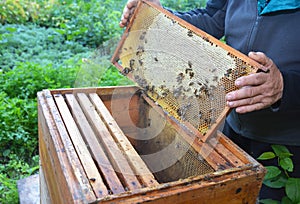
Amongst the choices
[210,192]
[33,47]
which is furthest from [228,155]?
[33,47]

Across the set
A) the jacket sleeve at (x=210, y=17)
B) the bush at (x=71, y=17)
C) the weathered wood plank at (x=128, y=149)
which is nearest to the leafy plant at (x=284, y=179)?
the weathered wood plank at (x=128, y=149)

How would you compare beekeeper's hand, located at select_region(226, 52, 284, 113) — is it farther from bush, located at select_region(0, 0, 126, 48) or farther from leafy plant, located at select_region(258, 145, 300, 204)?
bush, located at select_region(0, 0, 126, 48)

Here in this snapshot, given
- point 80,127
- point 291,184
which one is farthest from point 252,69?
point 80,127

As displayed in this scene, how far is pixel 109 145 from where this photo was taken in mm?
1485

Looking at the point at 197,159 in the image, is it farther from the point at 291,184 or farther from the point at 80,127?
the point at 80,127

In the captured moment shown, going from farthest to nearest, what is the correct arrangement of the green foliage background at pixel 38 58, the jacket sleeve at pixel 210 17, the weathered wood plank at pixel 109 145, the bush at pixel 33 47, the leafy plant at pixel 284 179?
1. the bush at pixel 33 47
2. the green foliage background at pixel 38 58
3. the jacket sleeve at pixel 210 17
4. the leafy plant at pixel 284 179
5. the weathered wood plank at pixel 109 145

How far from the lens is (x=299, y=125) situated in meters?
1.75

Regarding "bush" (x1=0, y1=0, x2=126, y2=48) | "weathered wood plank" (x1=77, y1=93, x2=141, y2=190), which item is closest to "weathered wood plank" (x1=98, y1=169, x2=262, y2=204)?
"weathered wood plank" (x1=77, y1=93, x2=141, y2=190)

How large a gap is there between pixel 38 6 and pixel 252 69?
257 inches

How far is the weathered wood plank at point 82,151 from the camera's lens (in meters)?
1.18

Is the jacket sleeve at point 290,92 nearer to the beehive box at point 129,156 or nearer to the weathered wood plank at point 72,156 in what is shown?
the beehive box at point 129,156

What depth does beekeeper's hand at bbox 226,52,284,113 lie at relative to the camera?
131 centimetres

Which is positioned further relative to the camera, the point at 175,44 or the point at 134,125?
the point at 134,125

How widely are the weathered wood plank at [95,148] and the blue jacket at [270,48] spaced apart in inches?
29.6
